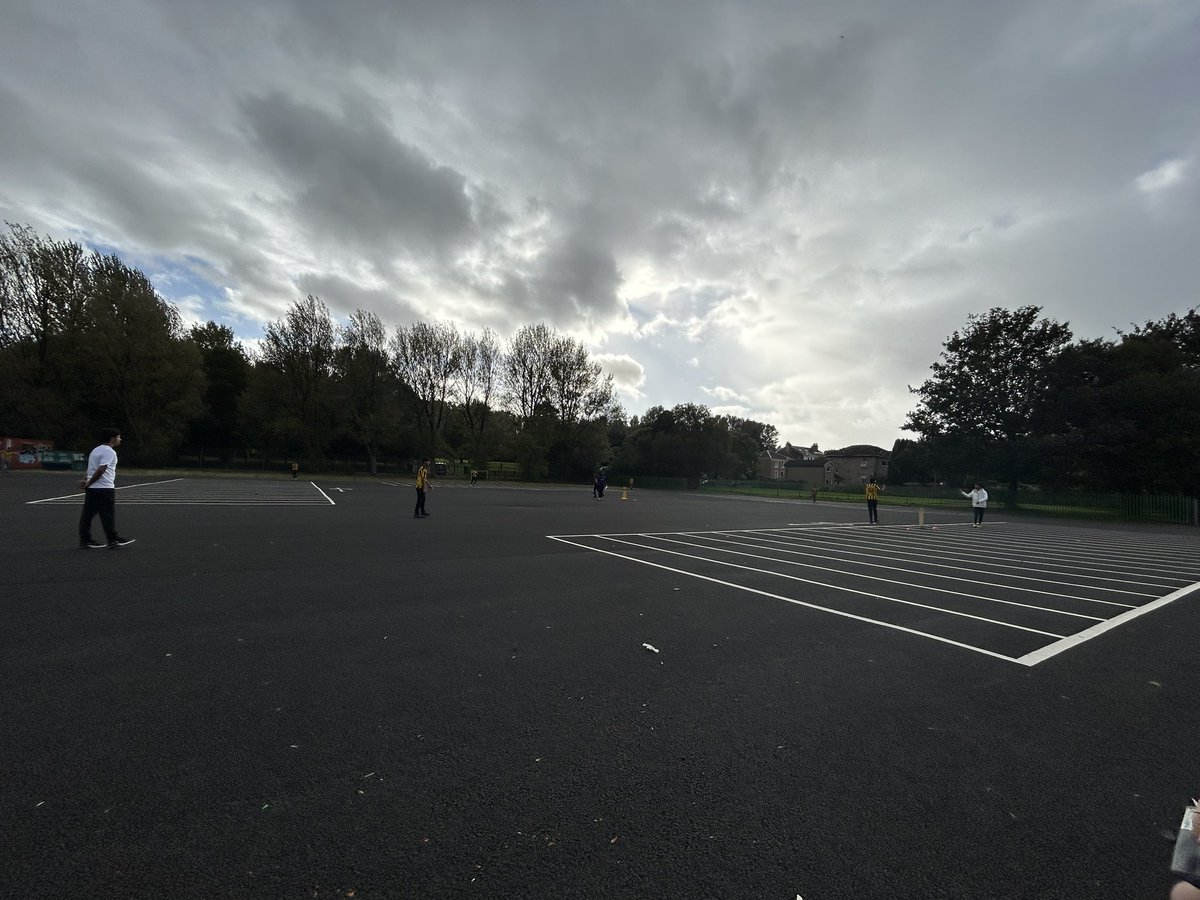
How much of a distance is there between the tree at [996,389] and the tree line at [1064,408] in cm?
7

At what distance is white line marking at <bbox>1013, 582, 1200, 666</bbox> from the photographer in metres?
4.63

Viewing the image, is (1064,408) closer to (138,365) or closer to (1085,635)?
(1085,635)

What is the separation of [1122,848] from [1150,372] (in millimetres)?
44025

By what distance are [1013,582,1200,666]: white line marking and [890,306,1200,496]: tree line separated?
32.3m

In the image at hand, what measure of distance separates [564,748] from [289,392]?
163 ft

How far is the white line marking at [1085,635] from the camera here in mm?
4629

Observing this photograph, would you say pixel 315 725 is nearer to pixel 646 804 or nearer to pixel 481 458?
pixel 646 804

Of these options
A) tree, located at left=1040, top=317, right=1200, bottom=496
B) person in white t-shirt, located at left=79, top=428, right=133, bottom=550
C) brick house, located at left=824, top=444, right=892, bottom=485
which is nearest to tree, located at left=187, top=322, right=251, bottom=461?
person in white t-shirt, located at left=79, top=428, right=133, bottom=550

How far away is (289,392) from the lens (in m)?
44.2

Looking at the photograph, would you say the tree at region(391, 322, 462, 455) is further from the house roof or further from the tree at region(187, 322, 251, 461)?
the house roof

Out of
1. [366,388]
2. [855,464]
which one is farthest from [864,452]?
[366,388]

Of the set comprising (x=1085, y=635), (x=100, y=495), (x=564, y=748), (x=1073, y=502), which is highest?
(x=1073, y=502)

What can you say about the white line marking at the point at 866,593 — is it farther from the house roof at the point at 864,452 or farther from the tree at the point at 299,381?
the house roof at the point at 864,452

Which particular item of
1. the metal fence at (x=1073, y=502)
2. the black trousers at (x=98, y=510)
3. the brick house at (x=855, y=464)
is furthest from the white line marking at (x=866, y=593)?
the brick house at (x=855, y=464)
